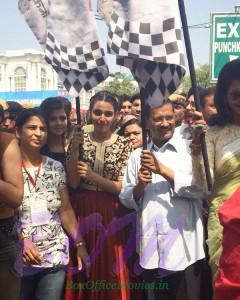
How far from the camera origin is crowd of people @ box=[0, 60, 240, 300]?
291 cm

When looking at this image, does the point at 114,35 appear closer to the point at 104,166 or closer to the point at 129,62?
the point at 129,62

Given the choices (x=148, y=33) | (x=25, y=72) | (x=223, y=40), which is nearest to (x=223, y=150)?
(x=148, y=33)

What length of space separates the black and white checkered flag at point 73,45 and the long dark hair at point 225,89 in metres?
0.89

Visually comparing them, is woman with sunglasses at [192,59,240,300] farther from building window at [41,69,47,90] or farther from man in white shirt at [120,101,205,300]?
building window at [41,69,47,90]

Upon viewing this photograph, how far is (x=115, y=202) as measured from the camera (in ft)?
11.4

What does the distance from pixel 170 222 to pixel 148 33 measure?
1.34 meters

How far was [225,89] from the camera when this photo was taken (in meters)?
2.89

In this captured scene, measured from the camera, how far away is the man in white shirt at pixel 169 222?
324 centimetres

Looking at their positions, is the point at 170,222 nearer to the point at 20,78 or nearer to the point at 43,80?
the point at 43,80

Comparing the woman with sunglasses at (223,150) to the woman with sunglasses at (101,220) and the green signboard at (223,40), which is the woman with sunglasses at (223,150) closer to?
the woman with sunglasses at (101,220)

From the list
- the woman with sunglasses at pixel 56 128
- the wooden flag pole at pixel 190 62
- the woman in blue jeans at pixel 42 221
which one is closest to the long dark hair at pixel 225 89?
the wooden flag pole at pixel 190 62

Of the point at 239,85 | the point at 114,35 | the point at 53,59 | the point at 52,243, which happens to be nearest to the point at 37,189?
the point at 52,243

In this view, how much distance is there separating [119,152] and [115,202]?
39 centimetres

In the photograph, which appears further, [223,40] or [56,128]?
[223,40]
